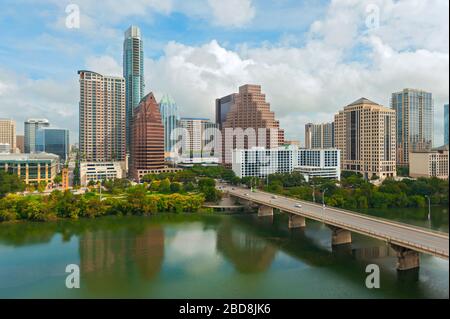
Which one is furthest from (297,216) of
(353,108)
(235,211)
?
(353,108)

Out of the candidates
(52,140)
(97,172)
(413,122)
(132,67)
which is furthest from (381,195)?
(52,140)

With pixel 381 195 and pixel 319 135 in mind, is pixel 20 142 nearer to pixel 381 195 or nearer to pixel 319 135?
pixel 319 135

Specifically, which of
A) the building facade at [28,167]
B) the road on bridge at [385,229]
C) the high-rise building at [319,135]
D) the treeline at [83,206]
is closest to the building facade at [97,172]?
the building facade at [28,167]

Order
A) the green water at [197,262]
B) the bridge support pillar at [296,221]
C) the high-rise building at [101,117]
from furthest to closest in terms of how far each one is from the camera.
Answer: the high-rise building at [101,117]
the bridge support pillar at [296,221]
the green water at [197,262]

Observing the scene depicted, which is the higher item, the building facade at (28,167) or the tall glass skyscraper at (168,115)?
the tall glass skyscraper at (168,115)

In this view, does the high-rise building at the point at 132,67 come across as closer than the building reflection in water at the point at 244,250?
No

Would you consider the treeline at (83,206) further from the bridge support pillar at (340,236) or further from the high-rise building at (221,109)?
the high-rise building at (221,109)

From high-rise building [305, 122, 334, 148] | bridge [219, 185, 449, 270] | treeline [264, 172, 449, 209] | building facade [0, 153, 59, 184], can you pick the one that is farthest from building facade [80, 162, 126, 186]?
high-rise building [305, 122, 334, 148]
